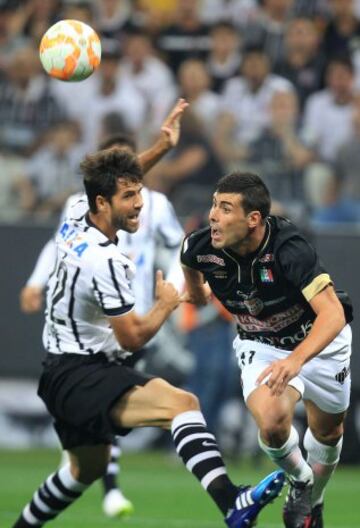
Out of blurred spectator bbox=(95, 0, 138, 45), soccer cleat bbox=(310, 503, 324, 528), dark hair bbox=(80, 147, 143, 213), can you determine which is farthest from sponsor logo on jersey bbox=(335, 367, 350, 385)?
blurred spectator bbox=(95, 0, 138, 45)

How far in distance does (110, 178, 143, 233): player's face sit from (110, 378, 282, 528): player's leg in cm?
85

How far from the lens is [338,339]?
7336 millimetres

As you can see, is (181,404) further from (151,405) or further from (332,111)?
(332,111)

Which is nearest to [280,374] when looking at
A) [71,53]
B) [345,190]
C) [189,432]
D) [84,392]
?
[189,432]

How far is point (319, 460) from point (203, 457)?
1401mm

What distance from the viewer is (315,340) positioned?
6422 mm

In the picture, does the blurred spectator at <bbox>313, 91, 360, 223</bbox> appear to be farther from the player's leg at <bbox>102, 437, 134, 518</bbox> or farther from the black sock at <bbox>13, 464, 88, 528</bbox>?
the black sock at <bbox>13, 464, 88, 528</bbox>

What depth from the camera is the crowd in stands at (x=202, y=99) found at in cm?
1309

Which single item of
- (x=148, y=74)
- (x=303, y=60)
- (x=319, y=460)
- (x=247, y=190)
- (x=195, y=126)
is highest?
(x=303, y=60)

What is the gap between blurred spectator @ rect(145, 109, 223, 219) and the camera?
43.7 feet

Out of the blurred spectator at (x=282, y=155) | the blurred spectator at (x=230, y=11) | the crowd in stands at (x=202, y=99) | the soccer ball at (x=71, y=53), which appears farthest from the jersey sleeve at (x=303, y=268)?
the blurred spectator at (x=230, y=11)

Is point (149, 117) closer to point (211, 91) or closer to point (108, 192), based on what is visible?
point (211, 91)

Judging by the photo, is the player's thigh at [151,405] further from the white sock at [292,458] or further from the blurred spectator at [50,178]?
the blurred spectator at [50,178]

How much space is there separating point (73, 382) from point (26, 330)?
7207 millimetres
